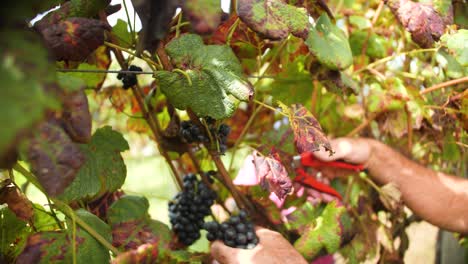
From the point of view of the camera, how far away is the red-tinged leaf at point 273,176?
90 centimetres

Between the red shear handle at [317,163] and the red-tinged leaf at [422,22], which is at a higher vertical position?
the red-tinged leaf at [422,22]

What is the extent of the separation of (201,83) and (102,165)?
0.27 meters

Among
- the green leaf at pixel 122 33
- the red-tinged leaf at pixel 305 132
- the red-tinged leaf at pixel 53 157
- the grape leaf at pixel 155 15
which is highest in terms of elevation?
the grape leaf at pixel 155 15

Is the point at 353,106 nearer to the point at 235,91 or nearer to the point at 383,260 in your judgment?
the point at 383,260

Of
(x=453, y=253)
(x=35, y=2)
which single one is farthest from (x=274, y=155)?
(x=453, y=253)

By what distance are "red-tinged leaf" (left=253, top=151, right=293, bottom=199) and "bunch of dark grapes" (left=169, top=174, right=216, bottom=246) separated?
0.21m

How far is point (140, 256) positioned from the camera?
73 cm

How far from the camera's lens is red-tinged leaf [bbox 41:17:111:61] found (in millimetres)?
712

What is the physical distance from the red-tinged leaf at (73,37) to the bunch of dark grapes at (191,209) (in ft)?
1.53

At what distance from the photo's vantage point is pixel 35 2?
16.2 inches

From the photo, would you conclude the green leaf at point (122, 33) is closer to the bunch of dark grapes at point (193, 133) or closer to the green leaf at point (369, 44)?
the bunch of dark grapes at point (193, 133)

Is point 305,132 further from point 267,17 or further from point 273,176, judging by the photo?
point 267,17

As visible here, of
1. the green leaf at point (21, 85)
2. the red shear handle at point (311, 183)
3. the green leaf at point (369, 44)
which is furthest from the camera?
the green leaf at point (369, 44)

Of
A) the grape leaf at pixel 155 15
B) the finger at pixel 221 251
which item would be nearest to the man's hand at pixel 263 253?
the finger at pixel 221 251
